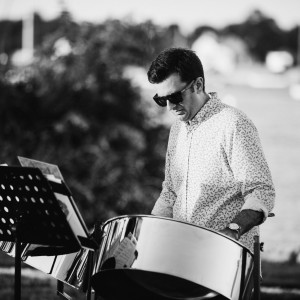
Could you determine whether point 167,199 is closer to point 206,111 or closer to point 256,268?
point 206,111

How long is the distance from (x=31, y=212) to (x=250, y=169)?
64 centimetres

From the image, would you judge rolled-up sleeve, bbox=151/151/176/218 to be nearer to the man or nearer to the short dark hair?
the man

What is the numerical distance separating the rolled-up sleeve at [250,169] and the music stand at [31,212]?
500 millimetres

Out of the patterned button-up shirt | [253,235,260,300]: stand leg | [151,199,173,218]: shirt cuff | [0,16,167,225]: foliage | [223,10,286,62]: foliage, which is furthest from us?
[223,10,286,62]: foliage

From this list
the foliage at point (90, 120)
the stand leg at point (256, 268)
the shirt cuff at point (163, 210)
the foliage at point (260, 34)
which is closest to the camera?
the stand leg at point (256, 268)

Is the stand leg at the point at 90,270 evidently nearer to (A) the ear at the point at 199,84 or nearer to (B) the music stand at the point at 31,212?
(B) the music stand at the point at 31,212

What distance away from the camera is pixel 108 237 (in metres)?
2.21

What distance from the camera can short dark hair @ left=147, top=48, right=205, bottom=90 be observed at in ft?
7.25

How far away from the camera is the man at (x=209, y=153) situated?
2.10 meters

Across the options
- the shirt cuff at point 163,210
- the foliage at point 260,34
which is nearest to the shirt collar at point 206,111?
the shirt cuff at point 163,210

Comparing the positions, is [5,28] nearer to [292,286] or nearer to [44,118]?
[44,118]

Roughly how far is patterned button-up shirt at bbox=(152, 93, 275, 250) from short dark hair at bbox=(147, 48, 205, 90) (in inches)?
4.3

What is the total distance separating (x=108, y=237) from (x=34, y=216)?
241 millimetres

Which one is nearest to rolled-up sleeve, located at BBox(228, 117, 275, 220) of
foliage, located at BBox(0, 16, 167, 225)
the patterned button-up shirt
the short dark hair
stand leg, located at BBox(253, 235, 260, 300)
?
the patterned button-up shirt
